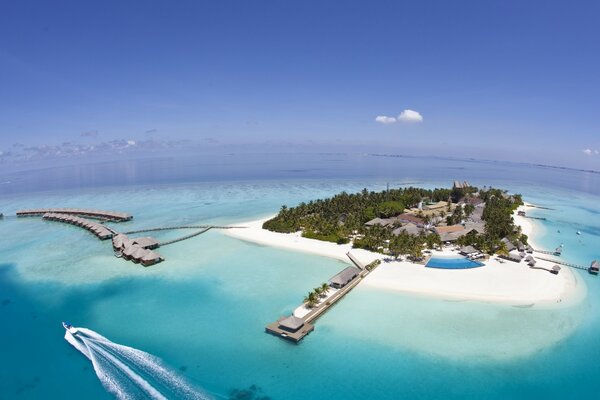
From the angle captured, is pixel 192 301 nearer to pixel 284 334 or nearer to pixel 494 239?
pixel 284 334

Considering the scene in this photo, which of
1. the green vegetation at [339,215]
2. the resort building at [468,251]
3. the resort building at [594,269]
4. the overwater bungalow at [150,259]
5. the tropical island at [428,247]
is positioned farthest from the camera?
the green vegetation at [339,215]

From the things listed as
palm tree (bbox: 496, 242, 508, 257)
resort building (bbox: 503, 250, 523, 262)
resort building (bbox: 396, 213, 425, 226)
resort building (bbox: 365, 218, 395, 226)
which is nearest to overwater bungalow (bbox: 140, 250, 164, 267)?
resort building (bbox: 365, 218, 395, 226)

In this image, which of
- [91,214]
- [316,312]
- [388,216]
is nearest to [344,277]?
[316,312]

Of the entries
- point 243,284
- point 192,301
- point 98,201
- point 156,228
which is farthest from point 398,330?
point 98,201

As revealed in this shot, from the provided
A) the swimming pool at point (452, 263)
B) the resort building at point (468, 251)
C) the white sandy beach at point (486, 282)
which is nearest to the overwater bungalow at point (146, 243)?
the white sandy beach at point (486, 282)

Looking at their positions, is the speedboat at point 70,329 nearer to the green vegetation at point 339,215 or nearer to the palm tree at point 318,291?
the palm tree at point 318,291

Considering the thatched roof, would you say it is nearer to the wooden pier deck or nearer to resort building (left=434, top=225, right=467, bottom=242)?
the wooden pier deck

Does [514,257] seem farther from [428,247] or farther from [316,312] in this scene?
[316,312]
